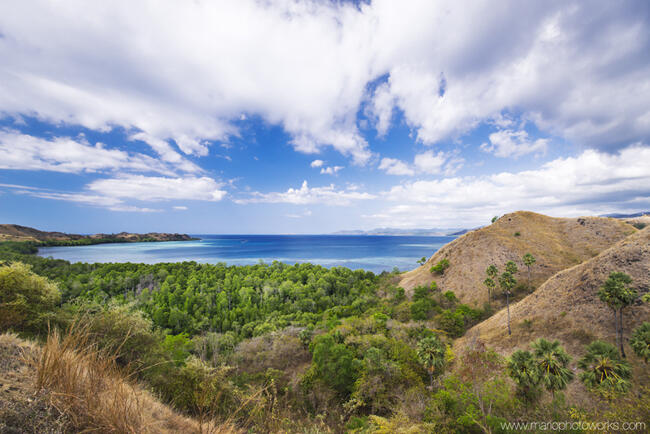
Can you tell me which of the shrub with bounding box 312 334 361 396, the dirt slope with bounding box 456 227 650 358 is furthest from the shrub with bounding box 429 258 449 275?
the shrub with bounding box 312 334 361 396

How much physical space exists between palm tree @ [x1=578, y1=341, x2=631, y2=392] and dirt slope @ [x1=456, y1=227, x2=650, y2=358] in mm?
8724

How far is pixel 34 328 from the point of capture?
1496cm

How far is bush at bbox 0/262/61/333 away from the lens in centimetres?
1374

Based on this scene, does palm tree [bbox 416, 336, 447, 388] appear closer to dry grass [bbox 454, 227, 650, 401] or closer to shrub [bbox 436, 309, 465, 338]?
dry grass [bbox 454, 227, 650, 401]

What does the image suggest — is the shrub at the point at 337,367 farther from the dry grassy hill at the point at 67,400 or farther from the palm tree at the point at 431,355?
the dry grassy hill at the point at 67,400

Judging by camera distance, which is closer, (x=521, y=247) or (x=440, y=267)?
(x=521, y=247)

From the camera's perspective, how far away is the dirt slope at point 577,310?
81.5ft

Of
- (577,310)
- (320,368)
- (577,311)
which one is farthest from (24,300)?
(577,310)

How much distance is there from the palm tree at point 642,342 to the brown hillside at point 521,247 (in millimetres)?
23871

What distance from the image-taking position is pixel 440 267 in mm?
55125

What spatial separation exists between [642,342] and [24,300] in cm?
4455

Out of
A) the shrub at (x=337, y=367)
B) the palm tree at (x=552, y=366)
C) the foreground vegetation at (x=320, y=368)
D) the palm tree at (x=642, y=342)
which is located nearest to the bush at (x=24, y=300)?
the foreground vegetation at (x=320, y=368)

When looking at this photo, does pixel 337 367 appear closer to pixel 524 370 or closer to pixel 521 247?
pixel 524 370

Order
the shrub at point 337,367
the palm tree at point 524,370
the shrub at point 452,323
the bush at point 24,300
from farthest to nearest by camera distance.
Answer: the shrub at point 452,323 → the shrub at point 337,367 → the palm tree at point 524,370 → the bush at point 24,300
